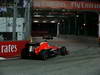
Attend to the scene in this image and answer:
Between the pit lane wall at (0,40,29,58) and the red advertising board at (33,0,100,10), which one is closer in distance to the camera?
the pit lane wall at (0,40,29,58)

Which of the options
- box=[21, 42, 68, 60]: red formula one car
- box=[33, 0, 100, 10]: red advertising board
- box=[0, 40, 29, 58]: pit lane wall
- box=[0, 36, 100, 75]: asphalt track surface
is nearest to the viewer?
box=[0, 36, 100, 75]: asphalt track surface

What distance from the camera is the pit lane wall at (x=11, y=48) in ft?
78.4

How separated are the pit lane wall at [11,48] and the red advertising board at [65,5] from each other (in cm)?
2537

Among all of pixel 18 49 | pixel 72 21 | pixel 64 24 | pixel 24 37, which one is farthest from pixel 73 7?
pixel 64 24

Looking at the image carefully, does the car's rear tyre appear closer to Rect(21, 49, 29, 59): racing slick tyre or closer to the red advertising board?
Rect(21, 49, 29, 59): racing slick tyre

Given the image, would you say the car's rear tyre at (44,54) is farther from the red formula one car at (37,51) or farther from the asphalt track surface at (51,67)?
the asphalt track surface at (51,67)

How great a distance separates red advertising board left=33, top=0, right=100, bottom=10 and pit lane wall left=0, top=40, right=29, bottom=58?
83.2 ft

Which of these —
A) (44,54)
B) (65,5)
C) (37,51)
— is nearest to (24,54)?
(37,51)

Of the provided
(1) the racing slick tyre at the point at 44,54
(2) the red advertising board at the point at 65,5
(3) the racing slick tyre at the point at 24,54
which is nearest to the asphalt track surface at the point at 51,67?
(1) the racing slick tyre at the point at 44,54

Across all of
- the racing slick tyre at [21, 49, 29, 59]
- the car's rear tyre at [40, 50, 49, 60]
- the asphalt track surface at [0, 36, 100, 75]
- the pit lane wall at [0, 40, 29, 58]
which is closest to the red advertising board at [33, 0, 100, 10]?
the pit lane wall at [0, 40, 29, 58]

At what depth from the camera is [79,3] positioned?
174ft

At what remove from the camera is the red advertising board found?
164 feet

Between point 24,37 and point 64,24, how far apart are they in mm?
55753

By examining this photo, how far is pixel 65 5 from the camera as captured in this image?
52281mm
